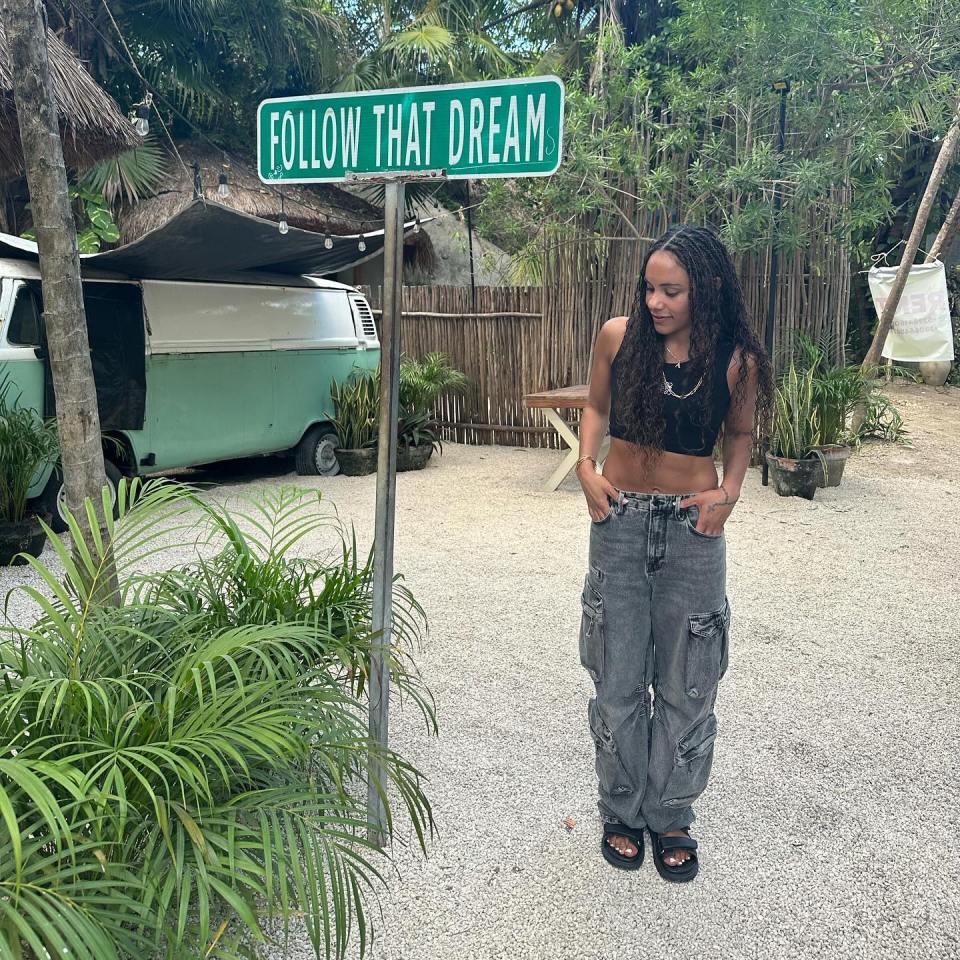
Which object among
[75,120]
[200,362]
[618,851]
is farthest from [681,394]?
[75,120]

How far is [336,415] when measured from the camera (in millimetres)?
8383

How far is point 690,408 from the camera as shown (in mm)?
2408

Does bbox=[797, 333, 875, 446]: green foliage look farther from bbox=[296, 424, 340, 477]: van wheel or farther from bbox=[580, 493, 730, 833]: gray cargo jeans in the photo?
bbox=[580, 493, 730, 833]: gray cargo jeans

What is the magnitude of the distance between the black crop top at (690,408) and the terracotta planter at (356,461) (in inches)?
233

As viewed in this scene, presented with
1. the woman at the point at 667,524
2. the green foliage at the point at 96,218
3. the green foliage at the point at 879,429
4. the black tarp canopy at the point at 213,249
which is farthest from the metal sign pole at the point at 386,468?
the green foliage at the point at 96,218

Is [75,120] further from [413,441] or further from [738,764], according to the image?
[738,764]

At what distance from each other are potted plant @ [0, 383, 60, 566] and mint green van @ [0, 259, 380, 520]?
35 centimetres

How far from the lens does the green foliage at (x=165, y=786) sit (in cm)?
156

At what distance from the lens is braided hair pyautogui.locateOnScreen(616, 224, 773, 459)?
2371 mm

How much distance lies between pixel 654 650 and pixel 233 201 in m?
10.6

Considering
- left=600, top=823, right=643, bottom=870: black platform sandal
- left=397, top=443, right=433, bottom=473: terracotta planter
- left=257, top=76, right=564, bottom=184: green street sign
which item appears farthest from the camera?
left=397, top=443, right=433, bottom=473: terracotta planter

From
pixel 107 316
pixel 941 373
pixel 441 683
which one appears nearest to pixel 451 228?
pixel 941 373

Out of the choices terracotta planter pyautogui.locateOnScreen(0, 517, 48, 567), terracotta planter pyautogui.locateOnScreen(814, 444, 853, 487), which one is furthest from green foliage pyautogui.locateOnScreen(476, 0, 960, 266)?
terracotta planter pyautogui.locateOnScreen(0, 517, 48, 567)

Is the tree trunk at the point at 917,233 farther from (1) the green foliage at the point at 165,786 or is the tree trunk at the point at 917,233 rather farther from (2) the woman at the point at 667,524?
(1) the green foliage at the point at 165,786
